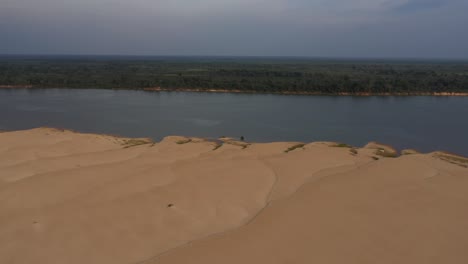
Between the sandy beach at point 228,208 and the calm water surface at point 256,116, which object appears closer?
the sandy beach at point 228,208

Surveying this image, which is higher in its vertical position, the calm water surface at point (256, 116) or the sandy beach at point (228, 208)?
the sandy beach at point (228, 208)

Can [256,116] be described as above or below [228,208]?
below

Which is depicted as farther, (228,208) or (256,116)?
(256,116)

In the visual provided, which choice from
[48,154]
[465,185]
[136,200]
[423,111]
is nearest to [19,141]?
[48,154]

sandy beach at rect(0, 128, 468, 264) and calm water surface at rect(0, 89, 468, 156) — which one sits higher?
sandy beach at rect(0, 128, 468, 264)

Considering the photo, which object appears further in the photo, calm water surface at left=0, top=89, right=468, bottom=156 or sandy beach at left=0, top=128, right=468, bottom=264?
calm water surface at left=0, top=89, right=468, bottom=156
